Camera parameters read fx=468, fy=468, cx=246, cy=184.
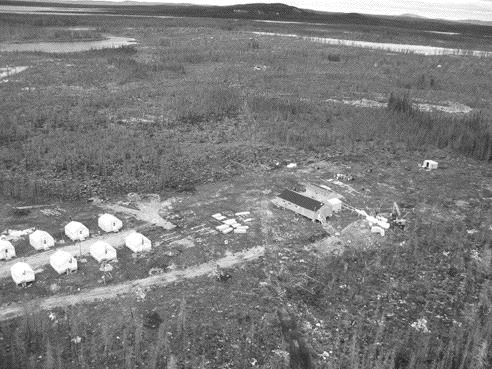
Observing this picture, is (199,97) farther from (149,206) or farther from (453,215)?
(453,215)

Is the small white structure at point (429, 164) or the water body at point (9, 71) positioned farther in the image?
the water body at point (9, 71)

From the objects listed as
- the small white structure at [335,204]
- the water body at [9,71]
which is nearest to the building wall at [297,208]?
the small white structure at [335,204]

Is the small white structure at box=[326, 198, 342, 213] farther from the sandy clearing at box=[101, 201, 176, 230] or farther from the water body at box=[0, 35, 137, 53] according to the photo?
the water body at box=[0, 35, 137, 53]

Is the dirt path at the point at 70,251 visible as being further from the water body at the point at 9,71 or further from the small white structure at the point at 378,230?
the water body at the point at 9,71

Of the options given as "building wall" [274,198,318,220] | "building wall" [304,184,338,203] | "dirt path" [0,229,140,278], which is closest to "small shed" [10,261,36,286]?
"dirt path" [0,229,140,278]

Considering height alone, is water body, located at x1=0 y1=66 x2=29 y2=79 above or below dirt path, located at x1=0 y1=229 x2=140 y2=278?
above

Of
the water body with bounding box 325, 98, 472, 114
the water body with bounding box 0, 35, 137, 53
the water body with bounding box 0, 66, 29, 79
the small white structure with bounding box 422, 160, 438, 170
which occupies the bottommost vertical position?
the small white structure with bounding box 422, 160, 438, 170

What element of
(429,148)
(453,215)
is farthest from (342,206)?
(429,148)

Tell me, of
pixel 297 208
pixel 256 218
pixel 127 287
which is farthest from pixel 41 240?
pixel 297 208
